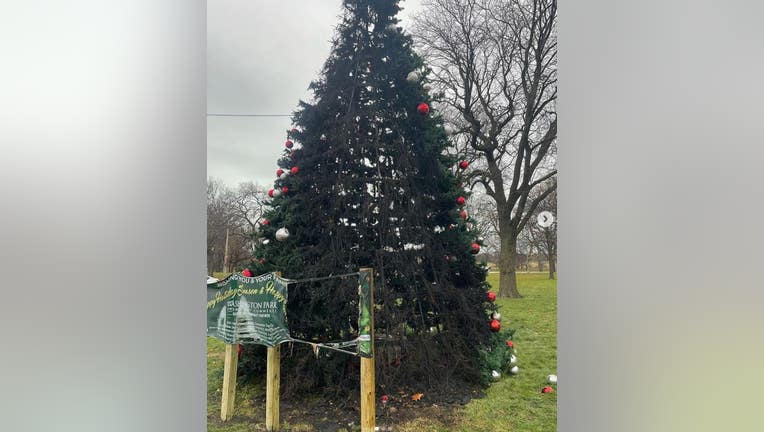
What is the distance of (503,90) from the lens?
6.45ft

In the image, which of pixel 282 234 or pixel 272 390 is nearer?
pixel 272 390

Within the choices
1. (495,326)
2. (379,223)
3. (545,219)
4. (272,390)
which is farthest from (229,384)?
(545,219)

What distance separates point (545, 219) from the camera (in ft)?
6.11

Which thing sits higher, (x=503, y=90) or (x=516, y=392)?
(x=503, y=90)

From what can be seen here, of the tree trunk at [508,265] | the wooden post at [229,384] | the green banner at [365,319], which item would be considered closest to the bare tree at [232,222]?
the wooden post at [229,384]

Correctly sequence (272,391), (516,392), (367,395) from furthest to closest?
(516,392) → (272,391) → (367,395)

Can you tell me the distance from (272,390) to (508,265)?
1276mm

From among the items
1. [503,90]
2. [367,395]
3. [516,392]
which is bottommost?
[516,392]

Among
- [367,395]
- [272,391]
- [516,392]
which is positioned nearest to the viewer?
[367,395]

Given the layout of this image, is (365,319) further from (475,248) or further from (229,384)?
(229,384)
